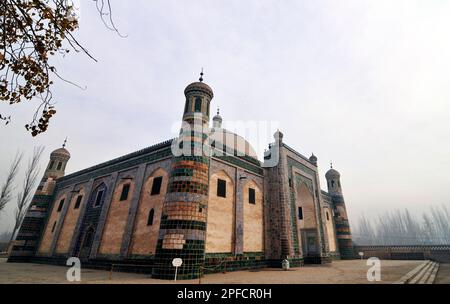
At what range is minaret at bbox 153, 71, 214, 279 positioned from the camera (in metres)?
9.65

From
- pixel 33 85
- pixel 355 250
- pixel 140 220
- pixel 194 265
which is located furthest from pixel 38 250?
pixel 355 250

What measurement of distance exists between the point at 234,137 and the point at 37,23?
65.0 ft

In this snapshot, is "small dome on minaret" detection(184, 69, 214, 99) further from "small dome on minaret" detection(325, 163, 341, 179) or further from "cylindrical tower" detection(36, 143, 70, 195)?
"small dome on minaret" detection(325, 163, 341, 179)

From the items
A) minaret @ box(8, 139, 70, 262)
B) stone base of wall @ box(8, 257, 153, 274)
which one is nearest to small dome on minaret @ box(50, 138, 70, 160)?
minaret @ box(8, 139, 70, 262)

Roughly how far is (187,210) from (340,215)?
73.0 feet

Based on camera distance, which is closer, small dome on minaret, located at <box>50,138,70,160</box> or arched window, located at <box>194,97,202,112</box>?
arched window, located at <box>194,97,202,112</box>

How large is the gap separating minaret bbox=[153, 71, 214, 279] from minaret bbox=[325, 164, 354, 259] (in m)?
20.7

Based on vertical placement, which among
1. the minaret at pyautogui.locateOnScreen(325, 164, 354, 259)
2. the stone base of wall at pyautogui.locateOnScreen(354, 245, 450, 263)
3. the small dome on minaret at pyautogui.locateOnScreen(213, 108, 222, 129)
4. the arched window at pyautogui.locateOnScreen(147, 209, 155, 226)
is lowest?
the stone base of wall at pyautogui.locateOnScreen(354, 245, 450, 263)

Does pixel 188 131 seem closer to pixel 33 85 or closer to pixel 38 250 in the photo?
pixel 33 85

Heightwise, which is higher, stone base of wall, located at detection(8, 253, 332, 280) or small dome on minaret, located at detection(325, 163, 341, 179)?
small dome on minaret, located at detection(325, 163, 341, 179)

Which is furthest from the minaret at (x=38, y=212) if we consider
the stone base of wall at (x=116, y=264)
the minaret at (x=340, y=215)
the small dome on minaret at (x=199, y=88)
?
the minaret at (x=340, y=215)

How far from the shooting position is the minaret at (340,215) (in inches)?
980
